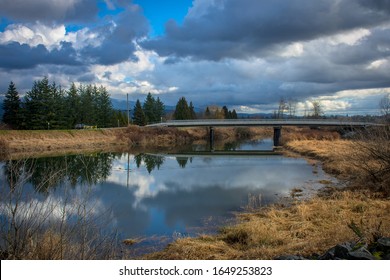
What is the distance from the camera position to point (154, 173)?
30625mm

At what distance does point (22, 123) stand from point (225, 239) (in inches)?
2222

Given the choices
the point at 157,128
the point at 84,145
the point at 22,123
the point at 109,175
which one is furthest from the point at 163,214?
the point at 157,128

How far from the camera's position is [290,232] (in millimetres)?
11922

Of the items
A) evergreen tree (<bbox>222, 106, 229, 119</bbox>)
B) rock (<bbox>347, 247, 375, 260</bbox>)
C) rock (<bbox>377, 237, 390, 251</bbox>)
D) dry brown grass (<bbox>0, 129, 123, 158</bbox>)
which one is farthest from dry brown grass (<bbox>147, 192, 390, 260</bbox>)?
evergreen tree (<bbox>222, 106, 229, 119</bbox>)

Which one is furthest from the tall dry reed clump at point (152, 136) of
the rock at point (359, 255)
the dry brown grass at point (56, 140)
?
the rock at point (359, 255)

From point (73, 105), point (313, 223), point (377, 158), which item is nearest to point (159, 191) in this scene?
point (313, 223)

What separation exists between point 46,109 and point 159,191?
1893 inches

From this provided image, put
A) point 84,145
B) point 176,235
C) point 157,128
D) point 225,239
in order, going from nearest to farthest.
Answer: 1. point 225,239
2. point 176,235
3. point 84,145
4. point 157,128

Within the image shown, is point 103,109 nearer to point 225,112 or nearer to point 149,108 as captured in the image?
point 149,108

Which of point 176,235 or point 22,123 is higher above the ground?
point 22,123

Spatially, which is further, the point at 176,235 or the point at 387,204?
the point at 387,204

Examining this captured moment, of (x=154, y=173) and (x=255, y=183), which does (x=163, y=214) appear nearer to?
(x=255, y=183)

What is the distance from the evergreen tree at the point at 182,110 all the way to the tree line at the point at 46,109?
35.7 meters

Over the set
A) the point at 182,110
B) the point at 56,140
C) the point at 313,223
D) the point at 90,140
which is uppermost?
the point at 182,110
